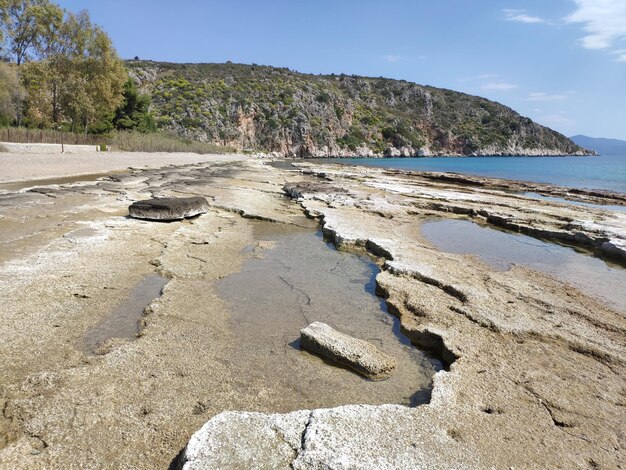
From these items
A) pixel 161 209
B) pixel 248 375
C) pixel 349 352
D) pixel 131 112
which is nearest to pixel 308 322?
pixel 349 352

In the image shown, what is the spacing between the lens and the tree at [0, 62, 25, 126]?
25688mm

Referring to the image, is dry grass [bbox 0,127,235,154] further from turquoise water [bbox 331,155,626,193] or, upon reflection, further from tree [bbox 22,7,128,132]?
turquoise water [bbox 331,155,626,193]

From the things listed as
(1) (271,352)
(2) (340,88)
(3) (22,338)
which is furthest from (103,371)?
(2) (340,88)

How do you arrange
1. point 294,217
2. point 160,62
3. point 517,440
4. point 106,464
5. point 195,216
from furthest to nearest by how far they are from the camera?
point 160,62, point 294,217, point 195,216, point 517,440, point 106,464

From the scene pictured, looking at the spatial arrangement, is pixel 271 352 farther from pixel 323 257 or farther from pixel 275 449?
pixel 323 257

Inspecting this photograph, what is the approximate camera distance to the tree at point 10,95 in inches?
1011

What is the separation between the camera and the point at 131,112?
41.6 metres

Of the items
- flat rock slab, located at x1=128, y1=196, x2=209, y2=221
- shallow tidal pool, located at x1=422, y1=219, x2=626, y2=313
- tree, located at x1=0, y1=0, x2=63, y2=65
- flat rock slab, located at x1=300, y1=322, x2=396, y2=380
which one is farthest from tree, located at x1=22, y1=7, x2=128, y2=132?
flat rock slab, located at x1=300, y1=322, x2=396, y2=380

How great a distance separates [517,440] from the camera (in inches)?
108

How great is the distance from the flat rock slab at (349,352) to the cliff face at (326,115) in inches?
2493

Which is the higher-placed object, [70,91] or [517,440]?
[70,91]

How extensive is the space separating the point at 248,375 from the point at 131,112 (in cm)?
4454

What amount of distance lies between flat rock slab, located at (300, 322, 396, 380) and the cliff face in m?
63.3

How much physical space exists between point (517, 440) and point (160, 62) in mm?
102412
